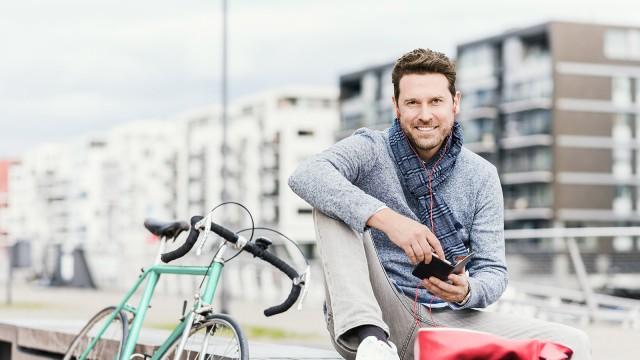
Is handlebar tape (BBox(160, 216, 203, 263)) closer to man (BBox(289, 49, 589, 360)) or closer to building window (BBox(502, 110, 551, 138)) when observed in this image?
man (BBox(289, 49, 589, 360))

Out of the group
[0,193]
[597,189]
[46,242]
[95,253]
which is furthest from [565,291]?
[0,193]

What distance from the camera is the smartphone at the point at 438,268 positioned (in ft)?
9.46

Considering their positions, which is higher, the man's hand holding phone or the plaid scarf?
the plaid scarf

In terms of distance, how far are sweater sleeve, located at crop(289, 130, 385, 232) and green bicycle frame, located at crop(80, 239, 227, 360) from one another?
595 millimetres

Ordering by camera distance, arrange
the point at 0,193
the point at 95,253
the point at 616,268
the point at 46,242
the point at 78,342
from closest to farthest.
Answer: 1. the point at 78,342
2. the point at 616,268
3. the point at 95,253
4. the point at 46,242
5. the point at 0,193

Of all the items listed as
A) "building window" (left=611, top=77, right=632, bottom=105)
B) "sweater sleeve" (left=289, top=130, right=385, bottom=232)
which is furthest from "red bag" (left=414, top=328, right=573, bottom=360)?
"building window" (left=611, top=77, right=632, bottom=105)

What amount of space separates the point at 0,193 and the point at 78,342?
151 metres

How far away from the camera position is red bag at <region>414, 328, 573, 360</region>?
2613mm

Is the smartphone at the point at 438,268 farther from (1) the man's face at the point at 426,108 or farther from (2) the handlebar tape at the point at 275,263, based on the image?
(2) the handlebar tape at the point at 275,263

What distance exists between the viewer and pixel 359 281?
3.00m

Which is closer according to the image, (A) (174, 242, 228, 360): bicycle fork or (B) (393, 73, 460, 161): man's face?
(B) (393, 73, 460, 161): man's face

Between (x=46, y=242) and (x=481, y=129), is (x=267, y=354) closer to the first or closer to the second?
(x=46, y=242)

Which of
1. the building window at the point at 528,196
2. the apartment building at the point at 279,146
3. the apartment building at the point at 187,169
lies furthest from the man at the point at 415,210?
Result: the apartment building at the point at 279,146

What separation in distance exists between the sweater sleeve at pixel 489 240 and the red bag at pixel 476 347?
23.2 inches
